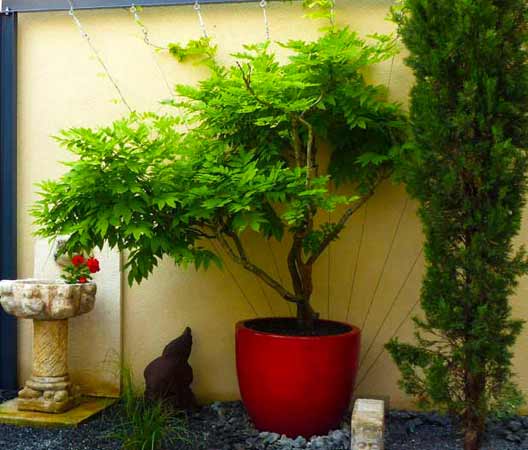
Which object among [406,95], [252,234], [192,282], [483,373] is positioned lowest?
[483,373]

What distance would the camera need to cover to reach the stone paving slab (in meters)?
4.27

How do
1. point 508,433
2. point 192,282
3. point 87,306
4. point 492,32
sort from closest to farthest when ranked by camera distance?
point 492,32, point 508,433, point 87,306, point 192,282

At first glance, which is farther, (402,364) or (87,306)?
(87,306)

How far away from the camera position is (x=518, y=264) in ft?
10.9

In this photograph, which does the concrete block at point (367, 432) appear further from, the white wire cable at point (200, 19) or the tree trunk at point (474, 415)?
the white wire cable at point (200, 19)

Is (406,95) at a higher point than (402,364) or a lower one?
higher

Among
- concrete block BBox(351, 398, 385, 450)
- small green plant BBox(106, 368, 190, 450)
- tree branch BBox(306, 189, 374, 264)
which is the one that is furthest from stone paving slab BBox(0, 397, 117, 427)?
concrete block BBox(351, 398, 385, 450)

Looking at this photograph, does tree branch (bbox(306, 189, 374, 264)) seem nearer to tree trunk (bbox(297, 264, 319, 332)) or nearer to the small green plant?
tree trunk (bbox(297, 264, 319, 332))

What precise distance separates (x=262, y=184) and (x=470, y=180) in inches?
43.7

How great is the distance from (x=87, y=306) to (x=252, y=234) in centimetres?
119

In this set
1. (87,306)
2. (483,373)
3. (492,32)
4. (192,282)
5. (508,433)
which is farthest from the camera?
(192,282)

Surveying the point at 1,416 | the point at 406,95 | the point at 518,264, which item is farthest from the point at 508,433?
the point at 1,416

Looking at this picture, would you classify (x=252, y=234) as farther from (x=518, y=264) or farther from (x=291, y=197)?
(x=518, y=264)

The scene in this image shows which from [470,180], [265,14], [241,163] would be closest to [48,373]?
[241,163]
